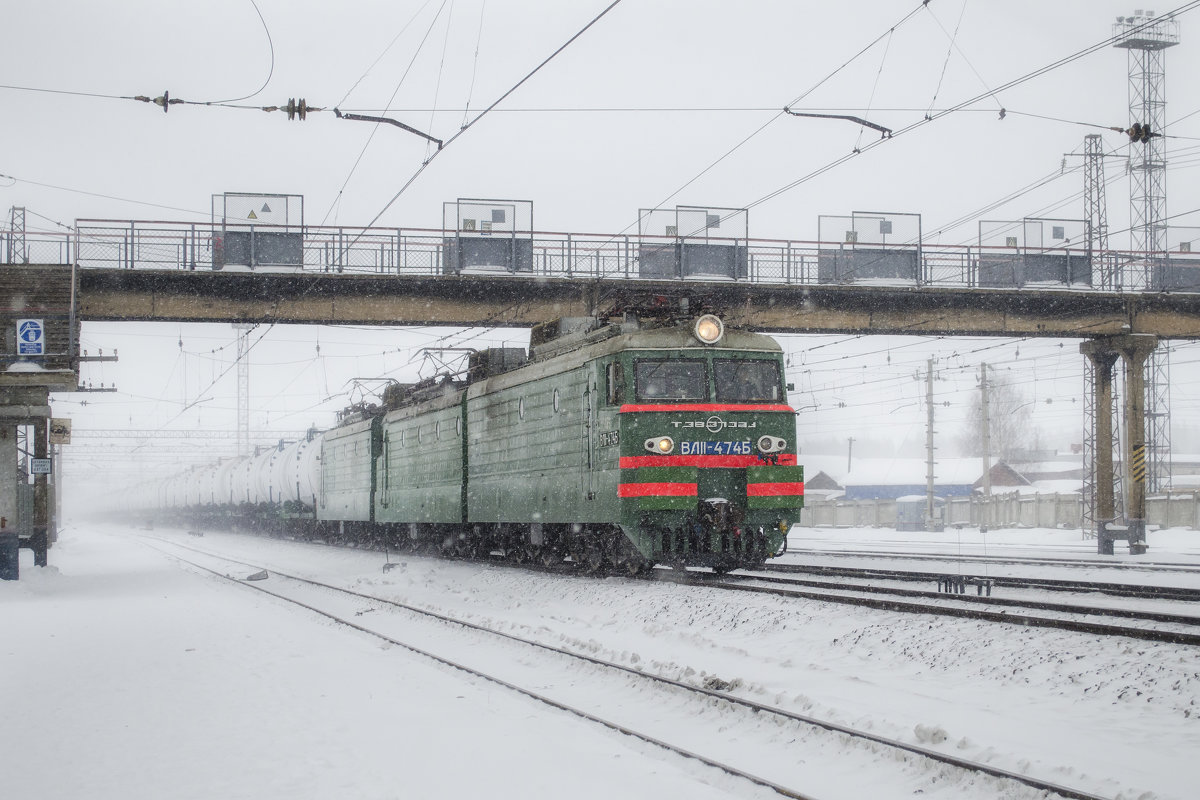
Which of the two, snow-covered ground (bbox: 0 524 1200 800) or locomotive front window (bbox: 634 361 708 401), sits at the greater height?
locomotive front window (bbox: 634 361 708 401)

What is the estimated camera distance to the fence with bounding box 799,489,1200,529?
43.2 m

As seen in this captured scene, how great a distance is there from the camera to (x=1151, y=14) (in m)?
53.7

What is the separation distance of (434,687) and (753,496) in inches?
281

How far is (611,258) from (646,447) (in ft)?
41.5

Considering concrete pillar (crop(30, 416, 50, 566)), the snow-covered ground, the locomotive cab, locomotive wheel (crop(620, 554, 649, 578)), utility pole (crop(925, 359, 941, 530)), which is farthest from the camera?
utility pole (crop(925, 359, 941, 530))

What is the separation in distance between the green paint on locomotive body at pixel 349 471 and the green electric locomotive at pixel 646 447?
441 inches

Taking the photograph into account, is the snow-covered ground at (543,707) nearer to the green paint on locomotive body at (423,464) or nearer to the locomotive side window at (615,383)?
the locomotive side window at (615,383)

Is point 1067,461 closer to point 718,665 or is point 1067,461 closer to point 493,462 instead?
point 493,462

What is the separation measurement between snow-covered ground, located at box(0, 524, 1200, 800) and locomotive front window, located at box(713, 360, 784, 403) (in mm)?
3072

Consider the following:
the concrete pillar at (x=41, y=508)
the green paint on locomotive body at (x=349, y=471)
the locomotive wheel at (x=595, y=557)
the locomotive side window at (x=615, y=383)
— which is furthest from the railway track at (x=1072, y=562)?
the concrete pillar at (x=41, y=508)

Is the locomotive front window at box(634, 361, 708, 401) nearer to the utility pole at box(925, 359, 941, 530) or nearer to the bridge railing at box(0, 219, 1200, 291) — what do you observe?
the bridge railing at box(0, 219, 1200, 291)

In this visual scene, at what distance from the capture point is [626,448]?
16.8 m

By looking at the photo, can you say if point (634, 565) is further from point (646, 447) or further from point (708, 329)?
point (708, 329)

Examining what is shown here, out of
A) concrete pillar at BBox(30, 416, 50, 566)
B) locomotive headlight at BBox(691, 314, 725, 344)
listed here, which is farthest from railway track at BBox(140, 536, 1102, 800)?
concrete pillar at BBox(30, 416, 50, 566)
